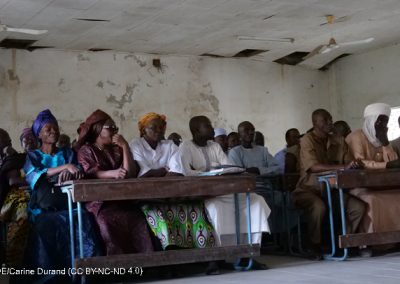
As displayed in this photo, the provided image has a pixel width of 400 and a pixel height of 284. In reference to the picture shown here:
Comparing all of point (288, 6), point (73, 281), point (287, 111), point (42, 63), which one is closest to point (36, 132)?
point (73, 281)

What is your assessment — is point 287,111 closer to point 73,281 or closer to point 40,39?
point 40,39

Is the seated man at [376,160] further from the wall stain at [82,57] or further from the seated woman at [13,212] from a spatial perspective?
the wall stain at [82,57]

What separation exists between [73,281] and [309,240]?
255 centimetres

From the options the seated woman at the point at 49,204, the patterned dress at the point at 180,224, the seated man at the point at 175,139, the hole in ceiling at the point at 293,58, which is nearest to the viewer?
the seated woman at the point at 49,204

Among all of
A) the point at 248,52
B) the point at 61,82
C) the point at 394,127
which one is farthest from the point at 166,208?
the point at 248,52

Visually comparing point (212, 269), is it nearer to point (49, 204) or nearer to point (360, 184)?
point (49, 204)

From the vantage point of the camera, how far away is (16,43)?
39.7 ft

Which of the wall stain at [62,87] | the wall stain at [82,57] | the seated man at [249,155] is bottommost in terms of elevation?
the seated man at [249,155]

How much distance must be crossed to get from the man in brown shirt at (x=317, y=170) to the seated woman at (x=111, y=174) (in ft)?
5.99

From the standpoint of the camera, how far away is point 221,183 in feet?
17.3

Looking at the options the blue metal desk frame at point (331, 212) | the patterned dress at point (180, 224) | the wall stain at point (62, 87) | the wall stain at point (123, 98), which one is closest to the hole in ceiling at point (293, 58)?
the wall stain at point (123, 98)

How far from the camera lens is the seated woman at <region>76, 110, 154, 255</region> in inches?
199

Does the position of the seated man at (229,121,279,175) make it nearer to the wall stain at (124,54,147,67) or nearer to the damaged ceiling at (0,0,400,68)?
the damaged ceiling at (0,0,400,68)

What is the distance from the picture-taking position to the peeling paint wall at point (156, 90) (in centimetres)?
1235
